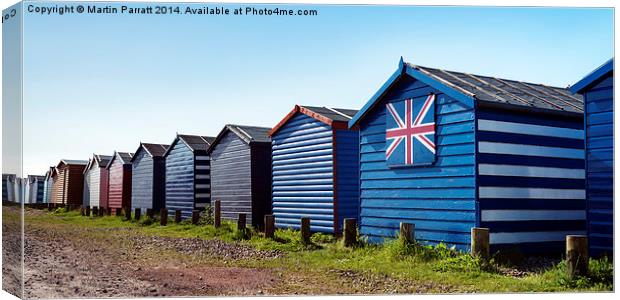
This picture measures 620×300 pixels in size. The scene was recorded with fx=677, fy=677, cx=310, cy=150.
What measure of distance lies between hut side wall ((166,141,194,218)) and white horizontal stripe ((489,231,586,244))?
50.5ft

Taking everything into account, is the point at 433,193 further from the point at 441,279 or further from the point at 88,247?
the point at 88,247

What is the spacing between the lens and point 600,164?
1071 centimetres

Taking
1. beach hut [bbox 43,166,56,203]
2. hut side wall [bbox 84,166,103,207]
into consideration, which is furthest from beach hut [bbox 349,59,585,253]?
hut side wall [bbox 84,166,103,207]

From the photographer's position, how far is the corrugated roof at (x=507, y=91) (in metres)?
12.9

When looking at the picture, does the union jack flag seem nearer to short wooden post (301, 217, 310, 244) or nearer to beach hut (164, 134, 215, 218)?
short wooden post (301, 217, 310, 244)

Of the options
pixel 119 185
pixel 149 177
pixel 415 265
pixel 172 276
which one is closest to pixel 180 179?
pixel 149 177

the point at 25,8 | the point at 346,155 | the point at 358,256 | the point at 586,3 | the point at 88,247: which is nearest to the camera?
the point at 25,8

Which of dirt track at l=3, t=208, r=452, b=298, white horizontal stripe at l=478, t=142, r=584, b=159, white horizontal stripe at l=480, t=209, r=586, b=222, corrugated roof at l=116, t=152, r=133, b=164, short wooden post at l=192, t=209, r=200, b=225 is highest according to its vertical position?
corrugated roof at l=116, t=152, r=133, b=164

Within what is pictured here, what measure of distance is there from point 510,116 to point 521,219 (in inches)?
77.3

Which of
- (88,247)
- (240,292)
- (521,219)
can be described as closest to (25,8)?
(240,292)

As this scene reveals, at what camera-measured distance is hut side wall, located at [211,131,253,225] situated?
21719 mm

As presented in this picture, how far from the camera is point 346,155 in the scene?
18156 millimetres

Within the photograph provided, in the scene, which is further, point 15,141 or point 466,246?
point 466,246

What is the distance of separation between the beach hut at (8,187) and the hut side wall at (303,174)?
9.23 m
